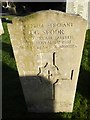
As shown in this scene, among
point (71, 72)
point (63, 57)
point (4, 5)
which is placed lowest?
point (4, 5)

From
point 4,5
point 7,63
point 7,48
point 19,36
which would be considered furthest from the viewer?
point 4,5

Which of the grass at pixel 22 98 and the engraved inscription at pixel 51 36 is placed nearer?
the engraved inscription at pixel 51 36

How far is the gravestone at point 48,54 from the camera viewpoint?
390 centimetres

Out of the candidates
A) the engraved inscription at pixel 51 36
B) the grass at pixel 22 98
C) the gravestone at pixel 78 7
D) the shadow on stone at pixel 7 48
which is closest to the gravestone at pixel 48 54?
the engraved inscription at pixel 51 36

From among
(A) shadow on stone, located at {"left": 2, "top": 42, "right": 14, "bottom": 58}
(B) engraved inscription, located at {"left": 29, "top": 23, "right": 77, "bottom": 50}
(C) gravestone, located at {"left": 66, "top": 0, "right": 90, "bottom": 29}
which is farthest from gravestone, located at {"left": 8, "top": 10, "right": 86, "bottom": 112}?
(C) gravestone, located at {"left": 66, "top": 0, "right": 90, "bottom": 29}

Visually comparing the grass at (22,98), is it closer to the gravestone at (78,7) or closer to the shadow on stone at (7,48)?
the shadow on stone at (7,48)

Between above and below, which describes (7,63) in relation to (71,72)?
below

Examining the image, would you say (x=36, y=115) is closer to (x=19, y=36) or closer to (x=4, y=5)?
(x=19, y=36)

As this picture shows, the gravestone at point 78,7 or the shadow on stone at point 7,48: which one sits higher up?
the gravestone at point 78,7

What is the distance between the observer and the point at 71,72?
14.3 ft

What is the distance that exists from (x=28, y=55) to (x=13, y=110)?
138 cm

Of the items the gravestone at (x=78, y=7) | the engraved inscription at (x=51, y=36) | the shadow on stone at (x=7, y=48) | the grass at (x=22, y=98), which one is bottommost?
the shadow on stone at (x=7, y=48)

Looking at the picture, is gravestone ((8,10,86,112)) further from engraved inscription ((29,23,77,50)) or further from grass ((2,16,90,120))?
grass ((2,16,90,120))

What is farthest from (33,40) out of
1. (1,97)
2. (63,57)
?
(1,97)
